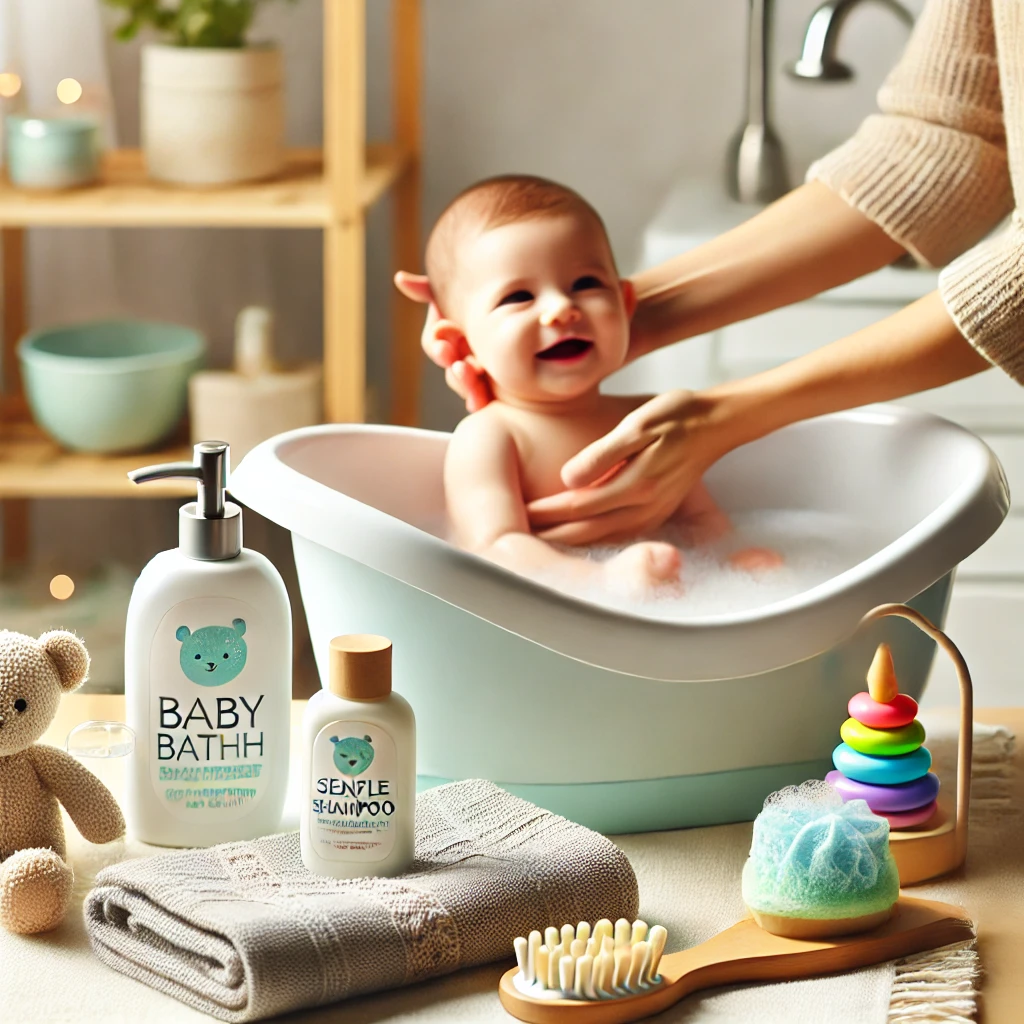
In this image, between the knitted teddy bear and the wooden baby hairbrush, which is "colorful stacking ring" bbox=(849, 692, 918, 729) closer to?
the wooden baby hairbrush

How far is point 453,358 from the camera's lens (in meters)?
1.10

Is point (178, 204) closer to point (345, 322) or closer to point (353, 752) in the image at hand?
point (345, 322)

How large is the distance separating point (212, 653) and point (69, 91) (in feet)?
4.94

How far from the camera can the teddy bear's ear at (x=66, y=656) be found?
77 cm

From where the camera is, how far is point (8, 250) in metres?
2.23

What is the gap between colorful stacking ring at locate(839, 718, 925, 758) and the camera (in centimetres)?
77

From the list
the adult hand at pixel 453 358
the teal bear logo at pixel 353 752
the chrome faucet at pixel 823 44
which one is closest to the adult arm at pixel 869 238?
the adult hand at pixel 453 358

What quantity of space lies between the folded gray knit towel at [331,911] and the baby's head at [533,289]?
382 millimetres

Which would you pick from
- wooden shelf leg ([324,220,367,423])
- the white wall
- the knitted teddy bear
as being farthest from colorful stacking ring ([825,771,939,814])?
the white wall

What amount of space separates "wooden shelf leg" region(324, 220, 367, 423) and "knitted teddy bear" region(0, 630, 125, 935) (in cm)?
119

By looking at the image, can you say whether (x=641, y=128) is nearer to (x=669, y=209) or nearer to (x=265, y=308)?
(x=669, y=209)

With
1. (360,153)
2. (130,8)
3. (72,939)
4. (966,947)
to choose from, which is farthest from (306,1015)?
(130,8)

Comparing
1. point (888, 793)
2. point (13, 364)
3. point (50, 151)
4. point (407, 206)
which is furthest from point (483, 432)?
point (13, 364)

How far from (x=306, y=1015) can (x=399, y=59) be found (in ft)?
5.60
